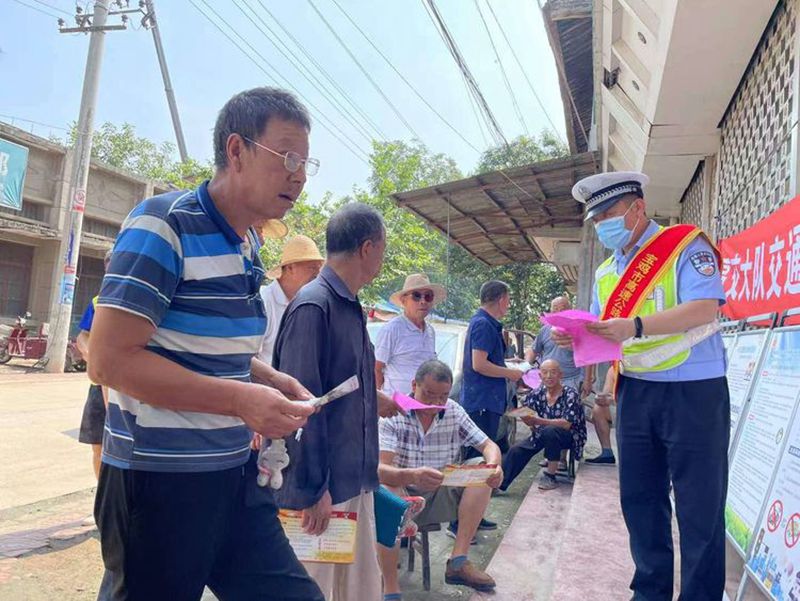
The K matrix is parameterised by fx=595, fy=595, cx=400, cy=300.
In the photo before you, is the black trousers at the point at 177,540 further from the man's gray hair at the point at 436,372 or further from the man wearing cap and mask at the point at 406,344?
the man wearing cap and mask at the point at 406,344

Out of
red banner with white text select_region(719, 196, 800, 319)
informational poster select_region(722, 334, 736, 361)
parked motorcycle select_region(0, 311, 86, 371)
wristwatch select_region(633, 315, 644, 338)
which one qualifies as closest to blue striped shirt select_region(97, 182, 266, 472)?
wristwatch select_region(633, 315, 644, 338)

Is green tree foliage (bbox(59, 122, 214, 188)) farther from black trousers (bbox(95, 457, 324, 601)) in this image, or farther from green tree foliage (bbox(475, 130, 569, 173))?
black trousers (bbox(95, 457, 324, 601))

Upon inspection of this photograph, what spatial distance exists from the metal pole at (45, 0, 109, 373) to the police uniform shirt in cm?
1137

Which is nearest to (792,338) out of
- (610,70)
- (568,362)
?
(568,362)

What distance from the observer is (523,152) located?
2023 cm

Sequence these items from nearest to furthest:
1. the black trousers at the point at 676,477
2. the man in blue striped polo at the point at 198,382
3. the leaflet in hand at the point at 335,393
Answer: the man in blue striped polo at the point at 198,382 → the leaflet in hand at the point at 335,393 → the black trousers at the point at 676,477

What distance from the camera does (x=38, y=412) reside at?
7.34 meters

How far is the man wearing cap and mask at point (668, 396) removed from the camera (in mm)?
2107

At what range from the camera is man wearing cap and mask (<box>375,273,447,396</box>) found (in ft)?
14.2

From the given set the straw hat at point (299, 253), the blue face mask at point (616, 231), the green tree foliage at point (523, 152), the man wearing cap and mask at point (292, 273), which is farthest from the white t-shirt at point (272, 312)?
the green tree foliage at point (523, 152)

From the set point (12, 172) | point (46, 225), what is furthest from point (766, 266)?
point (46, 225)

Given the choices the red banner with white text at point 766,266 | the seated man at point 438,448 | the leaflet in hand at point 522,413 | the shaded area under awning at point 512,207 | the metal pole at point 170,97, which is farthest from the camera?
the metal pole at point 170,97

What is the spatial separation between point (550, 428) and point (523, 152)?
16720 millimetres

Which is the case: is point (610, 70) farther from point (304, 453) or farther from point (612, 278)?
point (304, 453)
